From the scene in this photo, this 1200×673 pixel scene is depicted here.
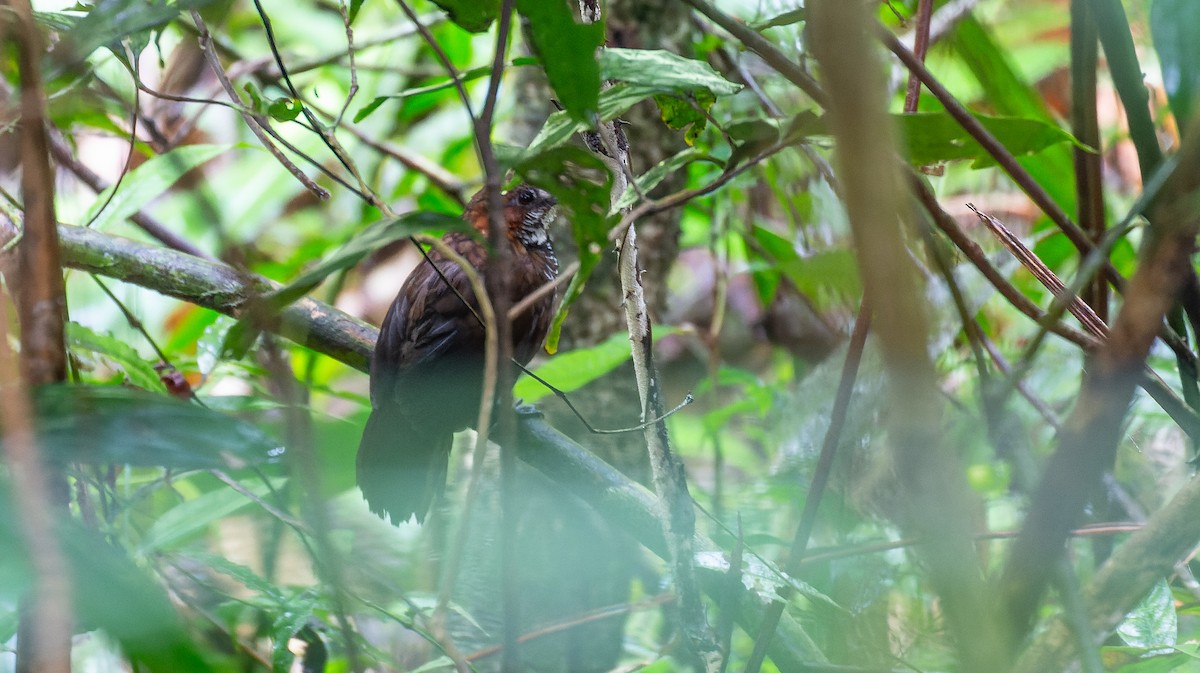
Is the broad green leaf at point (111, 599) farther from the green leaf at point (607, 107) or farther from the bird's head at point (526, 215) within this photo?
the bird's head at point (526, 215)

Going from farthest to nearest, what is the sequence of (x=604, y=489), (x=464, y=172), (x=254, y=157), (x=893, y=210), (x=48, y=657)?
(x=254, y=157)
(x=464, y=172)
(x=604, y=489)
(x=48, y=657)
(x=893, y=210)

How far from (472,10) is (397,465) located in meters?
1.03

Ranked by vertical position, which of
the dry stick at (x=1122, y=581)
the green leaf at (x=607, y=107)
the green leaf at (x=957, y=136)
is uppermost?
the green leaf at (x=607, y=107)

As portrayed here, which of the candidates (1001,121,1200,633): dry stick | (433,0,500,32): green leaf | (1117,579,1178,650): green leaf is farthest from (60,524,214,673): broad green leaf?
(1117,579,1178,650): green leaf

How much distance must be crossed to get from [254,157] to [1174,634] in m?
3.52

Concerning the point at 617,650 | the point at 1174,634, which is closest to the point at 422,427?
the point at 617,650

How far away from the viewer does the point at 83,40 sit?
0.73 metres

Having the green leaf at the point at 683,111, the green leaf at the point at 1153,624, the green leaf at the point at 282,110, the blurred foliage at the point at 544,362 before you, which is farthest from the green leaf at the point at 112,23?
the green leaf at the point at 1153,624

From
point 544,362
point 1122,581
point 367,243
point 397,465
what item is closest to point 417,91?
point 367,243

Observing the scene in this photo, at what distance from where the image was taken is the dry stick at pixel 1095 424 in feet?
1.49

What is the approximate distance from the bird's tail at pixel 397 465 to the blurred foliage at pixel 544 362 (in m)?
0.07

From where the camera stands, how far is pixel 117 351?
4.44ft

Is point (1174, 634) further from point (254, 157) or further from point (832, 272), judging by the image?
point (254, 157)

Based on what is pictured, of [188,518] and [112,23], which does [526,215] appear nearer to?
[188,518]
